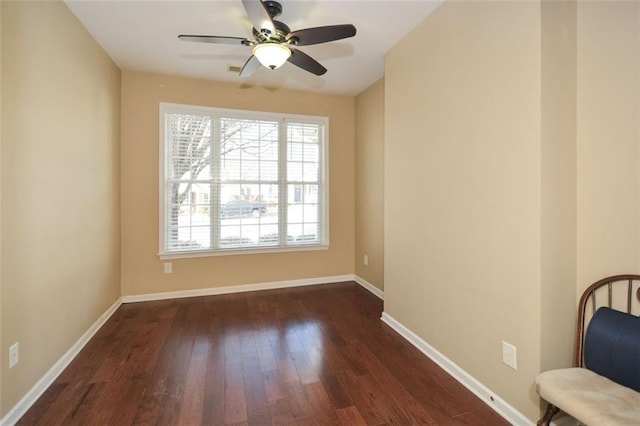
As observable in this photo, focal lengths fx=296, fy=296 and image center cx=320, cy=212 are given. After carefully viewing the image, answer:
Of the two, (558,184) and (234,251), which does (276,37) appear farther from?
(234,251)

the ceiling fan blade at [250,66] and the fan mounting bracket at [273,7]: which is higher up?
the fan mounting bracket at [273,7]

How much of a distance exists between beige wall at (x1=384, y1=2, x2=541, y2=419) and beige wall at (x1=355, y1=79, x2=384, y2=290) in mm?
929

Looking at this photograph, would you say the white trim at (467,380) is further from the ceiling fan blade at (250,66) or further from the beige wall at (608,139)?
the ceiling fan blade at (250,66)

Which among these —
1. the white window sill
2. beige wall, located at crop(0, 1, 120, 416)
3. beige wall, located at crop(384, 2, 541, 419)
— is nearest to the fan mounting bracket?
beige wall, located at crop(384, 2, 541, 419)

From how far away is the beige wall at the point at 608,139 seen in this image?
152 centimetres

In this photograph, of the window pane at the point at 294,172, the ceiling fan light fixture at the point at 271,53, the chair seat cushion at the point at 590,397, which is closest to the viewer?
the chair seat cushion at the point at 590,397

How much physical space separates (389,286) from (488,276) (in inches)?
46.9

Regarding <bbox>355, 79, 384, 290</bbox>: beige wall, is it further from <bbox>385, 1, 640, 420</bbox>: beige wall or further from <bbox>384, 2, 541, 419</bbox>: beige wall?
<bbox>385, 1, 640, 420</bbox>: beige wall

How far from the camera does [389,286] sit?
294 cm

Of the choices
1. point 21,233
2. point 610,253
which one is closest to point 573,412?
point 610,253

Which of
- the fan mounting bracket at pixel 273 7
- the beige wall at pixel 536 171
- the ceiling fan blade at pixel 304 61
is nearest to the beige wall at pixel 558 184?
the beige wall at pixel 536 171

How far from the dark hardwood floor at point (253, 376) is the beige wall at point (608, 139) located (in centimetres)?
114

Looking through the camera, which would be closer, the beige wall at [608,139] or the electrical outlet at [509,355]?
the beige wall at [608,139]

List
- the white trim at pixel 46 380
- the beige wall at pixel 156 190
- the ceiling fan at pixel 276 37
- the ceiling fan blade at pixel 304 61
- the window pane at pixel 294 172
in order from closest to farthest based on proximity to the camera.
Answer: the white trim at pixel 46 380 < the ceiling fan at pixel 276 37 < the ceiling fan blade at pixel 304 61 < the beige wall at pixel 156 190 < the window pane at pixel 294 172
